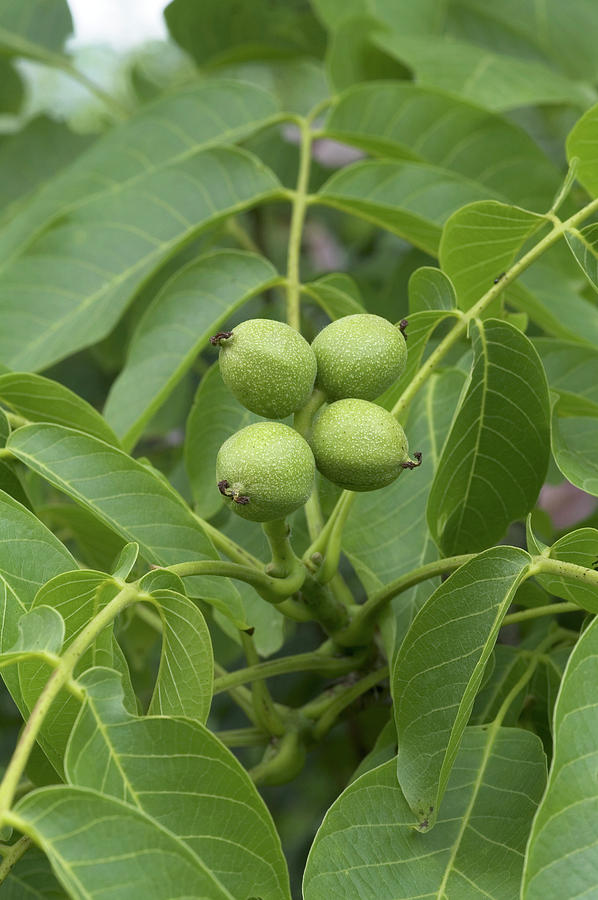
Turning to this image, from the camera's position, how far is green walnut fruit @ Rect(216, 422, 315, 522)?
27.0 inches

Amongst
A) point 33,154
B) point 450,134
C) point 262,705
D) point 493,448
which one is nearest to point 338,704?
point 262,705

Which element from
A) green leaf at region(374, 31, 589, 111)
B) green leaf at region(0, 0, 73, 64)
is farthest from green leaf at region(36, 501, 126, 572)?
green leaf at region(0, 0, 73, 64)

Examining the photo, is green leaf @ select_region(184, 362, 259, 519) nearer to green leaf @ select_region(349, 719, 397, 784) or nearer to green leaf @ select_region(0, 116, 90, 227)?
green leaf @ select_region(349, 719, 397, 784)

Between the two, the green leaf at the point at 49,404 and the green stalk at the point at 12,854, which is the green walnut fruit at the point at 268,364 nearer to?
the green leaf at the point at 49,404

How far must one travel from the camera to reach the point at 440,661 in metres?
0.74

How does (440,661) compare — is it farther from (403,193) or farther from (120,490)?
(403,193)

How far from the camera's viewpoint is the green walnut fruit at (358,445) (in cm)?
73

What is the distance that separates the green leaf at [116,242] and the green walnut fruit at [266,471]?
56cm

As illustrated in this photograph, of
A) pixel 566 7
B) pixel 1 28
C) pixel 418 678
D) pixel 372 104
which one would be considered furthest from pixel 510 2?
pixel 418 678

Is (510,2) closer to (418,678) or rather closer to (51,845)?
(418,678)

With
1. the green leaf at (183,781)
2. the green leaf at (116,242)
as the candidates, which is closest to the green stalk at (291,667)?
the green leaf at (183,781)

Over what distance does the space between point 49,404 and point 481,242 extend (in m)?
0.43

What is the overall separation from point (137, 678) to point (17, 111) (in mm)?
1213

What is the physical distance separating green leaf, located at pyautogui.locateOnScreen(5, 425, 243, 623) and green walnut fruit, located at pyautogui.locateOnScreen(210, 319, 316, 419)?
119 millimetres
